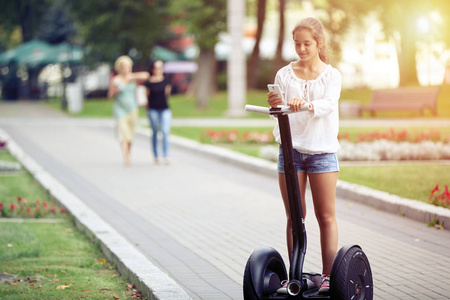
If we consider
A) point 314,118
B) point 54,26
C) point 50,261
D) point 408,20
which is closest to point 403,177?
point 50,261

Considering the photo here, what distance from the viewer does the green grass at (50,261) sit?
20.6 ft

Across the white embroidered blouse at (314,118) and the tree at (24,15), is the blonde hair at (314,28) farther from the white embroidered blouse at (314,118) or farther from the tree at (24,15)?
the tree at (24,15)

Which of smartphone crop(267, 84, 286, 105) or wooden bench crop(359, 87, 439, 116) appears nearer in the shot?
smartphone crop(267, 84, 286, 105)

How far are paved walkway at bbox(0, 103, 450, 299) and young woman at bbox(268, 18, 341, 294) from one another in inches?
46.0

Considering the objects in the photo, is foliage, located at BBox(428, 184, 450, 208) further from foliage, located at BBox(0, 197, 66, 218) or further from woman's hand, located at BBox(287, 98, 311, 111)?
woman's hand, located at BBox(287, 98, 311, 111)

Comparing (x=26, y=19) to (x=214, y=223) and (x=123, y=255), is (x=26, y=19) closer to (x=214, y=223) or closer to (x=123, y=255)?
(x=214, y=223)

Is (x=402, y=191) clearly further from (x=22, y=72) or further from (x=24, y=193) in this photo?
(x=22, y=72)

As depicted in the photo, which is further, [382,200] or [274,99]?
[382,200]

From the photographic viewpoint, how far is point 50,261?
7.38m

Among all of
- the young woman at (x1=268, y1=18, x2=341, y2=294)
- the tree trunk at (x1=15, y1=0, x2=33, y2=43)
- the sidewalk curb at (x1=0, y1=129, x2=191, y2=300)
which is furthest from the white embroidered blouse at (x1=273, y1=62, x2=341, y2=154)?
the tree trunk at (x1=15, y1=0, x2=33, y2=43)

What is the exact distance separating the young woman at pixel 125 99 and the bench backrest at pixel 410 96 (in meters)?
13.5

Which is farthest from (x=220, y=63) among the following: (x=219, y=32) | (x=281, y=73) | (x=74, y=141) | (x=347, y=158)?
(x=281, y=73)

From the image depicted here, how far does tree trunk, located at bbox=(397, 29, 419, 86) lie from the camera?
3391cm

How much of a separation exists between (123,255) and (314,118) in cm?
254
